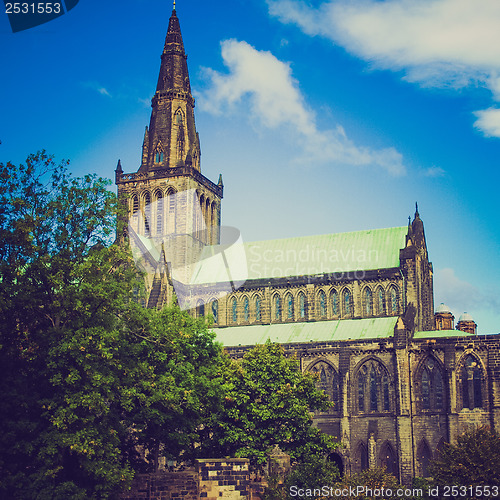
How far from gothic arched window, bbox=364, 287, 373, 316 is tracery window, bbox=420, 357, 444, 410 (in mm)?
8418

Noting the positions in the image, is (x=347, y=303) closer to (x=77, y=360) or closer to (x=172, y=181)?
(x=172, y=181)

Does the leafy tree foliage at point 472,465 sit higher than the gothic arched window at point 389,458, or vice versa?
the leafy tree foliage at point 472,465

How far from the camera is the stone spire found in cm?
8069

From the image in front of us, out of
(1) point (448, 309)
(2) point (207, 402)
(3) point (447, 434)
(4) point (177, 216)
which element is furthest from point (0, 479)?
(1) point (448, 309)

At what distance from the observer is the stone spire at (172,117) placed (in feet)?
265

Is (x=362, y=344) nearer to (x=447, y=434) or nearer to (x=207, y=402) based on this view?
(x=447, y=434)

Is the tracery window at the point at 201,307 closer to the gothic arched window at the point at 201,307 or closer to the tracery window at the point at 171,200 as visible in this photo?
the gothic arched window at the point at 201,307

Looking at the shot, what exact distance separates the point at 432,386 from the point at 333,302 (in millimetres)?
12906

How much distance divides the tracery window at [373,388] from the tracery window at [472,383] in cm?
590

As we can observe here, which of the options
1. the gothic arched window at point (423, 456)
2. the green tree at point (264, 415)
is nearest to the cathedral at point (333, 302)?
the gothic arched window at point (423, 456)

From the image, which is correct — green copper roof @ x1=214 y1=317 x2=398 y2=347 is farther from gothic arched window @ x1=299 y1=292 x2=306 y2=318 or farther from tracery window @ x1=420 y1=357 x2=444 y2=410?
tracery window @ x1=420 y1=357 x2=444 y2=410

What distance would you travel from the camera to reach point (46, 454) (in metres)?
33.8

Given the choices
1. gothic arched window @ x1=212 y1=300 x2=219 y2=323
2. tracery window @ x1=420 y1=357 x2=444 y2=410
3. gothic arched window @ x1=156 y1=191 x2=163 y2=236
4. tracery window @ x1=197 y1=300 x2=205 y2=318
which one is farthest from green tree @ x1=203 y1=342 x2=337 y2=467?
gothic arched window @ x1=156 y1=191 x2=163 y2=236

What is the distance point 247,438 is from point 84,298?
599 inches
